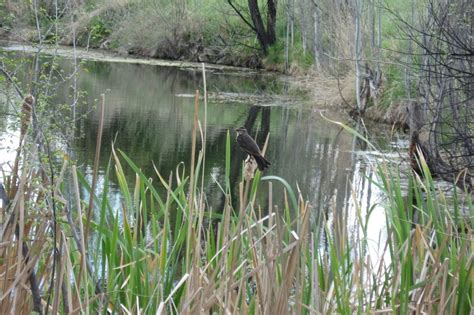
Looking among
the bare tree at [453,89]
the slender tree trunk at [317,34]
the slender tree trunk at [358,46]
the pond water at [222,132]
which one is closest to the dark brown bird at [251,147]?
the bare tree at [453,89]

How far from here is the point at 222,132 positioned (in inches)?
548

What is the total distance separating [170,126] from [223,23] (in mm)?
14125

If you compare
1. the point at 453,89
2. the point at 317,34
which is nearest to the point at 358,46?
the point at 317,34

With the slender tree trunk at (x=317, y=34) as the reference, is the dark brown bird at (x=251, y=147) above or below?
below

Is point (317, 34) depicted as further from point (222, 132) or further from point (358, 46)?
point (222, 132)

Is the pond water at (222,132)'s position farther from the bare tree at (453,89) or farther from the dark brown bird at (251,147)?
the dark brown bird at (251,147)

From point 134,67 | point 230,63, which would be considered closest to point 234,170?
point 134,67

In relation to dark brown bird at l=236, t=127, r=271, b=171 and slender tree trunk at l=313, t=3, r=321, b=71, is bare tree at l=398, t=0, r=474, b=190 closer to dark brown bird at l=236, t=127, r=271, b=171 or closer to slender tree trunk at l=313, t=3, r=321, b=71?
dark brown bird at l=236, t=127, r=271, b=171

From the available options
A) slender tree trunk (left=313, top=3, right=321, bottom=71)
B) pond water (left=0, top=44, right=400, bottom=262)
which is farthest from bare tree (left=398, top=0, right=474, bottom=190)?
slender tree trunk (left=313, top=3, right=321, bottom=71)

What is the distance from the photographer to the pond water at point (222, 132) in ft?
33.7

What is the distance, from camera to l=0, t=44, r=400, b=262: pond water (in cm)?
1027

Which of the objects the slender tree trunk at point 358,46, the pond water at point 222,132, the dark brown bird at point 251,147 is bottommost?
the pond water at point 222,132

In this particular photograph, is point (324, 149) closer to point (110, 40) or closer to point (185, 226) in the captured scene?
point (185, 226)

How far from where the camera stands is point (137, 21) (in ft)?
92.6
